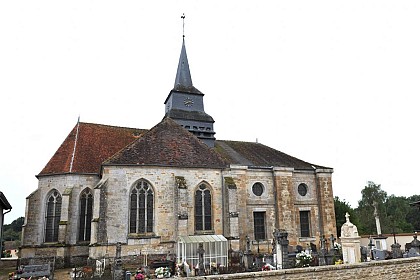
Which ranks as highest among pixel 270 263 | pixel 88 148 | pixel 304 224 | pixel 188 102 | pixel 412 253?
pixel 188 102

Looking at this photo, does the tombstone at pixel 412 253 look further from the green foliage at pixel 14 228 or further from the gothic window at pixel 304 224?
the green foliage at pixel 14 228

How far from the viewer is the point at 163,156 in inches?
713

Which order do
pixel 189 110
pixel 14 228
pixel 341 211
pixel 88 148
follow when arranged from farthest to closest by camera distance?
pixel 14 228, pixel 341 211, pixel 189 110, pixel 88 148

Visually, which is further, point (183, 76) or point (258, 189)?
point (183, 76)

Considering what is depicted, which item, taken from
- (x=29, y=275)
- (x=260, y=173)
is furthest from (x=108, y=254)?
(x=260, y=173)

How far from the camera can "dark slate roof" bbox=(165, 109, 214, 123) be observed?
2408 cm

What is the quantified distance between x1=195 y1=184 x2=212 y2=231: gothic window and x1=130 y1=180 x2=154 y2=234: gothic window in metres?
2.63

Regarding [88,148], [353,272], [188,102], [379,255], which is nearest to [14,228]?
[88,148]

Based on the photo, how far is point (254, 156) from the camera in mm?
23703

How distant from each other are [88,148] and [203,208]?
28.9ft

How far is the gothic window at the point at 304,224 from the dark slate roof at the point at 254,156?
324 cm

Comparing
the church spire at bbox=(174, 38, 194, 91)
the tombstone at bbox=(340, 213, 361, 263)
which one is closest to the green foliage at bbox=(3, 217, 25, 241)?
the church spire at bbox=(174, 38, 194, 91)

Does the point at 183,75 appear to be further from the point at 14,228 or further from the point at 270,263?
the point at 14,228

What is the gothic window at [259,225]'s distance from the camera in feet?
67.2
